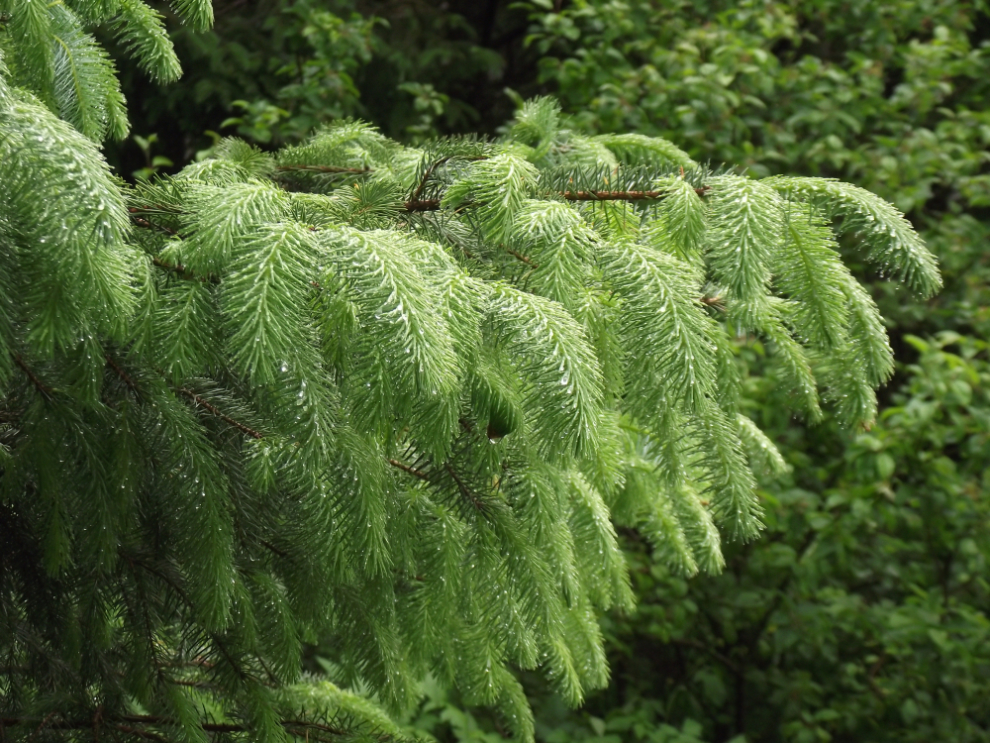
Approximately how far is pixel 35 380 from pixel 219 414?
20cm

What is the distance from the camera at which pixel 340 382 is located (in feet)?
2.97

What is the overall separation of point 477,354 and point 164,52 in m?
0.70

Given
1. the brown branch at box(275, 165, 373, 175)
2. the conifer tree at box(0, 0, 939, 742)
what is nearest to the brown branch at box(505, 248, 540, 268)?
the conifer tree at box(0, 0, 939, 742)

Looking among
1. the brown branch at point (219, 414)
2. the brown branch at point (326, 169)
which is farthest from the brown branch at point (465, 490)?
the brown branch at point (326, 169)

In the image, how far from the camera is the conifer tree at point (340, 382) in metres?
0.76

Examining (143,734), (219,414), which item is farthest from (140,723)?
(219,414)

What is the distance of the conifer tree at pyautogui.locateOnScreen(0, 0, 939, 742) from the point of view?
2.50 ft

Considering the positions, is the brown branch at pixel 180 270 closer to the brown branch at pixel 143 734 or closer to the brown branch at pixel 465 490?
the brown branch at pixel 465 490

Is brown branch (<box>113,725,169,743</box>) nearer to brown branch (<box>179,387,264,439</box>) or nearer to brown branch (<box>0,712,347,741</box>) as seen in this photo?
brown branch (<box>0,712,347,741</box>)

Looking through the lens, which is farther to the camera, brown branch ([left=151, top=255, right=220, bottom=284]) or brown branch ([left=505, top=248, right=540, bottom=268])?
brown branch ([left=505, top=248, right=540, bottom=268])

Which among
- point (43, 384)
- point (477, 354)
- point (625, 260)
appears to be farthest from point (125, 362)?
point (625, 260)

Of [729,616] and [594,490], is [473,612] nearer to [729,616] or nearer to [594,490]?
[594,490]

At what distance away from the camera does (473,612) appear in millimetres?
1266

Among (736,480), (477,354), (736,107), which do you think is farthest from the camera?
(736,107)
